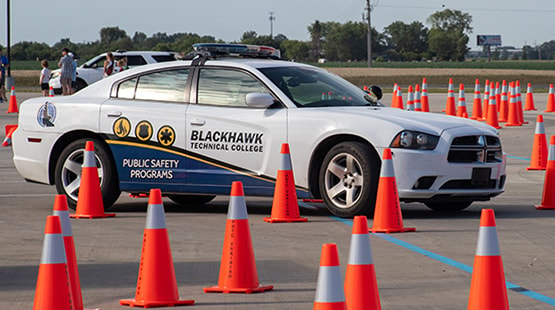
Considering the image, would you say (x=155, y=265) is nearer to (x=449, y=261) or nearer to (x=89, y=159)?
(x=449, y=261)

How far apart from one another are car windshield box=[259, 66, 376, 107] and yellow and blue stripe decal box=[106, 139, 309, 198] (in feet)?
2.90

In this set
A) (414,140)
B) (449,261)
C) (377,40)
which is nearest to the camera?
(449,261)

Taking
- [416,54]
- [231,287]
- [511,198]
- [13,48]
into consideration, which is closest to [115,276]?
[231,287]

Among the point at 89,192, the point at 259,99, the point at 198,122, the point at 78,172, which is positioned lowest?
the point at 89,192

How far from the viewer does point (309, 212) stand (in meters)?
10.8

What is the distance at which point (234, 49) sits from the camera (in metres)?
11.7

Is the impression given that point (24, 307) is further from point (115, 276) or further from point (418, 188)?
point (418, 188)

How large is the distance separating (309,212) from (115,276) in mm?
3715

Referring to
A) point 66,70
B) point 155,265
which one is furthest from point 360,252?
point 66,70

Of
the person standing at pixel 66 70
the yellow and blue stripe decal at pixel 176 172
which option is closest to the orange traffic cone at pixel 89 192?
the yellow and blue stripe decal at pixel 176 172

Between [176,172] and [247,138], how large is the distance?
2.60ft

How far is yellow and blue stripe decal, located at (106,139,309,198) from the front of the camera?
10406 millimetres

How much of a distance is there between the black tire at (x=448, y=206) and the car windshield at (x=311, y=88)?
121cm

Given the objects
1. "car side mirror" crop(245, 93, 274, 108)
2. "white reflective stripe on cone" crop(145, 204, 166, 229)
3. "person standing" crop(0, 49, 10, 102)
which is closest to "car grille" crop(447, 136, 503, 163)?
"car side mirror" crop(245, 93, 274, 108)
